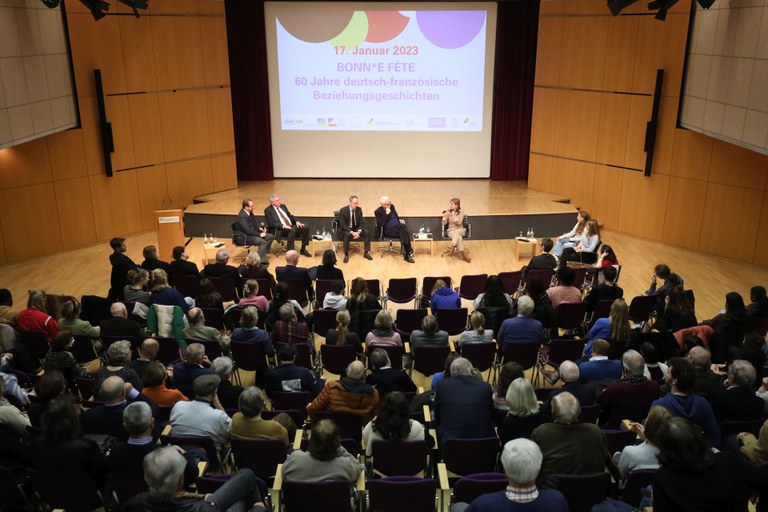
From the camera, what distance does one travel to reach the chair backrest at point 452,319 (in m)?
7.83

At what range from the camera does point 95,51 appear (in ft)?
41.5

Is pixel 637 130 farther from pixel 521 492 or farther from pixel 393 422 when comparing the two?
pixel 521 492

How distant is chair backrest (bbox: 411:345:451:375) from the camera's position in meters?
6.73

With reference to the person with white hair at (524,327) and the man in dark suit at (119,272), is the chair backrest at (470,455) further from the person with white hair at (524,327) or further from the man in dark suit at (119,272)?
the man in dark suit at (119,272)

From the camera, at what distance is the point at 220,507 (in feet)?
12.7

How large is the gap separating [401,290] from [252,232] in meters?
3.92

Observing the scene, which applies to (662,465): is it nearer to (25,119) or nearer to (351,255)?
(351,255)

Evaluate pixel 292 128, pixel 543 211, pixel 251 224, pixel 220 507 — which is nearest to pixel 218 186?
pixel 292 128

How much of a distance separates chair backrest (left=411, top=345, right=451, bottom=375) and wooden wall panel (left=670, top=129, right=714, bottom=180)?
7.99 metres

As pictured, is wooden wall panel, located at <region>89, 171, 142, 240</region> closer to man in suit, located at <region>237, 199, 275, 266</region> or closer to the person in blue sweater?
man in suit, located at <region>237, 199, 275, 266</region>

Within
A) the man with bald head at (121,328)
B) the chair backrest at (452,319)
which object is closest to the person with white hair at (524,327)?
the chair backrest at (452,319)

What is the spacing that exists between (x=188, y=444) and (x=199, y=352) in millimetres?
1135

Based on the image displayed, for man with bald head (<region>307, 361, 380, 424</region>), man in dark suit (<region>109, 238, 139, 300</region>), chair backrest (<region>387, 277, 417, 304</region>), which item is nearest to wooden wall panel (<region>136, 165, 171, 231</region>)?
man in dark suit (<region>109, 238, 139, 300</region>)

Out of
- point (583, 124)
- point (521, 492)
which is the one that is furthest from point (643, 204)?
point (521, 492)
